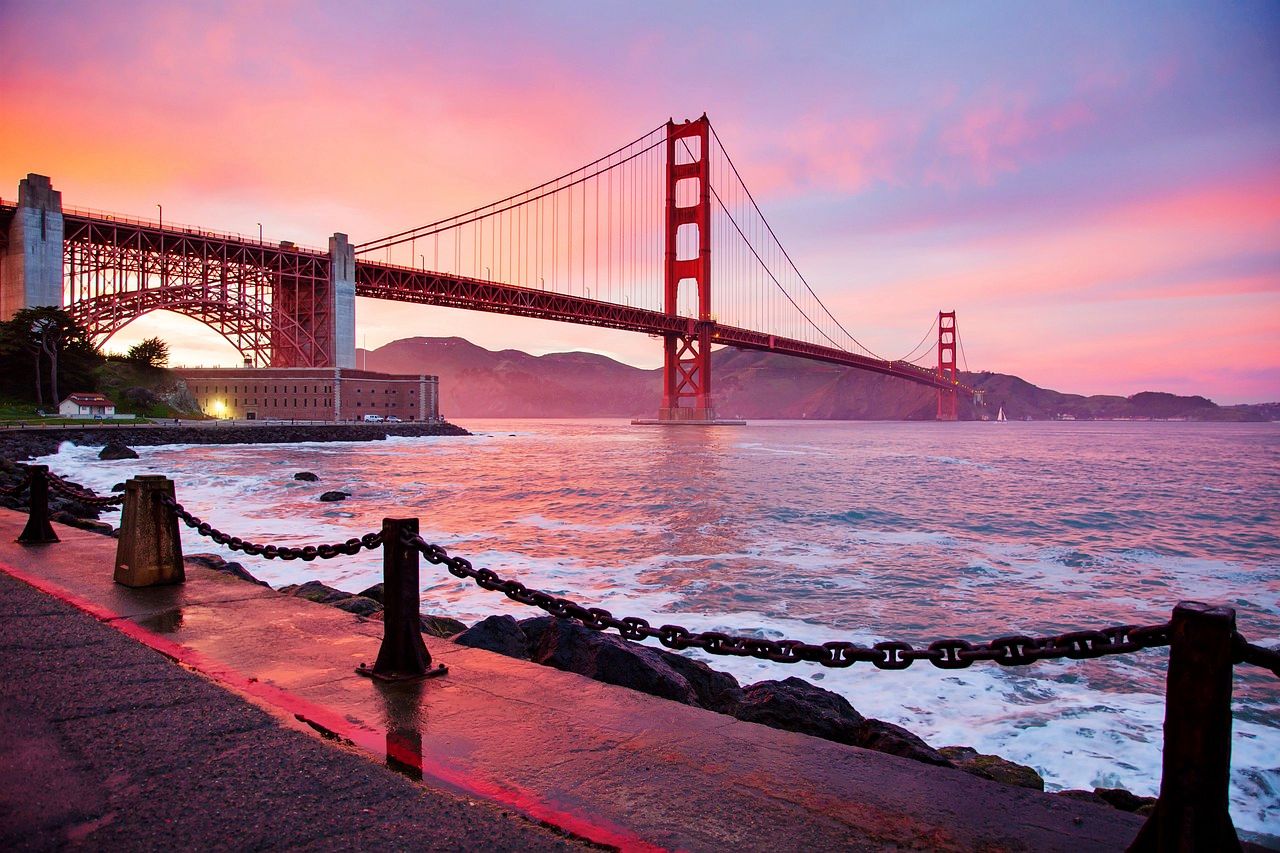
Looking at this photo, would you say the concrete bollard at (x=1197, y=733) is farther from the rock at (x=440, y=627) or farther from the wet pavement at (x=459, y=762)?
the rock at (x=440, y=627)

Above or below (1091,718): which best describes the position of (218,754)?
above

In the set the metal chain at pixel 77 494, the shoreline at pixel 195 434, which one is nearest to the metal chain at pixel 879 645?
the metal chain at pixel 77 494

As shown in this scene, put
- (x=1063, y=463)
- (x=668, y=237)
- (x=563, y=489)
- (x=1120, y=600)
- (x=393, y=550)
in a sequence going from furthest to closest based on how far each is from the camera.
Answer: (x=668, y=237), (x=1063, y=463), (x=563, y=489), (x=1120, y=600), (x=393, y=550)

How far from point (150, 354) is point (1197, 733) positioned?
6933 centimetres

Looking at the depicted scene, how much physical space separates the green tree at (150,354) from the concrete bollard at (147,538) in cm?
6243

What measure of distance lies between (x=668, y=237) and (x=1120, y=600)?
71051mm

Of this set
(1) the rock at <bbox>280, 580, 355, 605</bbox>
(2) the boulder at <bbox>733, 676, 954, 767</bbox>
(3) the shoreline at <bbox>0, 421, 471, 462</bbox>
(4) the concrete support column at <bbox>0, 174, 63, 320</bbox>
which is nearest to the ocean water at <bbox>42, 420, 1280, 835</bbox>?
(2) the boulder at <bbox>733, 676, 954, 767</bbox>

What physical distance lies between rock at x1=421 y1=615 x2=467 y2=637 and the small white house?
48047 millimetres

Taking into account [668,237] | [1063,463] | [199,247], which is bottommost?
[1063,463]

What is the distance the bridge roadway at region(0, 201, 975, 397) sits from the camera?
53156mm

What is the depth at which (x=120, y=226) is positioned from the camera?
52938 millimetres

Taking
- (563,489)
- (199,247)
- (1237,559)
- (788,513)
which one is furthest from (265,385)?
(1237,559)

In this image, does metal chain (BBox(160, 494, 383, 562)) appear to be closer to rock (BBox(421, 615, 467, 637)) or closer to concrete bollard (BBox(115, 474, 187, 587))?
concrete bollard (BBox(115, 474, 187, 587))

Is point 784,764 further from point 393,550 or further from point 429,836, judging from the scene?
point 393,550
